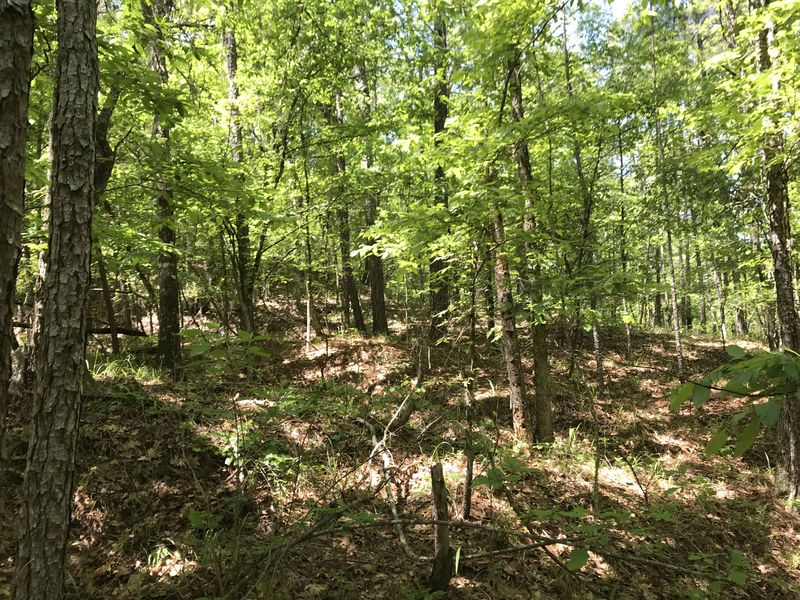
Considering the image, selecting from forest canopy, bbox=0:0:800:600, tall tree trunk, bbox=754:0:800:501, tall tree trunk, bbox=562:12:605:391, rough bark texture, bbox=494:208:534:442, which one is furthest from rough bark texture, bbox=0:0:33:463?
tall tree trunk, bbox=754:0:800:501

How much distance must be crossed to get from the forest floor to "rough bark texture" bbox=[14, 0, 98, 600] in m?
0.74

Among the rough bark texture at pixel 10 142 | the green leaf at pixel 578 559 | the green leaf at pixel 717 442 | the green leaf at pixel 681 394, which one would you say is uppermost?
the rough bark texture at pixel 10 142

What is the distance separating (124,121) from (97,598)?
6.52 m

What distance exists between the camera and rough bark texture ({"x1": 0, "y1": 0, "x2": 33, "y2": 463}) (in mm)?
2107

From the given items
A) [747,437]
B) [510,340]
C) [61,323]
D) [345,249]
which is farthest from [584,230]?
[61,323]

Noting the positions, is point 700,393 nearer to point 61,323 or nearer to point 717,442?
point 717,442

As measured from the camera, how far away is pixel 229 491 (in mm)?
5344

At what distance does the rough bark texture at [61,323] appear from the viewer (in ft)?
8.50

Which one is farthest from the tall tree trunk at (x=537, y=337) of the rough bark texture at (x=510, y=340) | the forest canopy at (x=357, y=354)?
the rough bark texture at (x=510, y=340)

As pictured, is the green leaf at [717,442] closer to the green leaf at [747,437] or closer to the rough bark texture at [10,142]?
the green leaf at [747,437]

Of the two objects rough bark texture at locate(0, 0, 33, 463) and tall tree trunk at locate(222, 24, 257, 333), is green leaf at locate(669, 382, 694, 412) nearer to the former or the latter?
rough bark texture at locate(0, 0, 33, 463)

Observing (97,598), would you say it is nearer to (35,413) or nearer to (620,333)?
(35,413)

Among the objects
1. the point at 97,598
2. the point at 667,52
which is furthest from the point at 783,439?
the point at 667,52

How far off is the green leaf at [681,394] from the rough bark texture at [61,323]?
3124 mm
